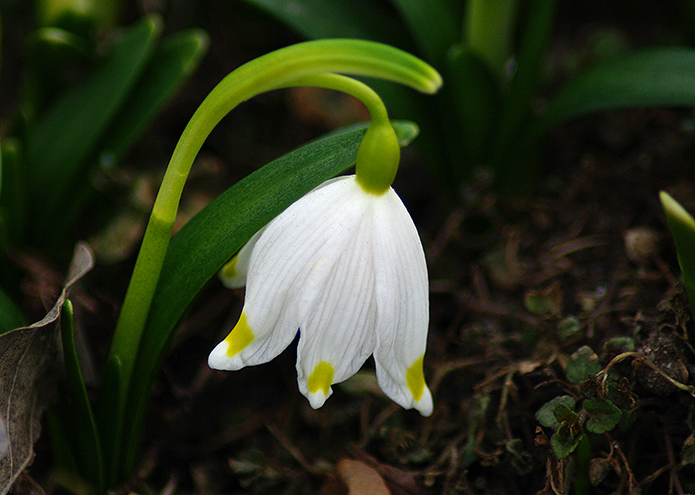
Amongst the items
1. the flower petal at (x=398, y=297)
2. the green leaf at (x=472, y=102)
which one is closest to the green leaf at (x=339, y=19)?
the green leaf at (x=472, y=102)

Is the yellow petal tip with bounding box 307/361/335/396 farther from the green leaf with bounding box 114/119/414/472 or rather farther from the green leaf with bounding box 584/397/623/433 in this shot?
the green leaf with bounding box 584/397/623/433

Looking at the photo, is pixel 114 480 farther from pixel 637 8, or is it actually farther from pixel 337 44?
pixel 637 8

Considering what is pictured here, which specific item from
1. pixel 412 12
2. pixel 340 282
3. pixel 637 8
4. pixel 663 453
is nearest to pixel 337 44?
pixel 340 282

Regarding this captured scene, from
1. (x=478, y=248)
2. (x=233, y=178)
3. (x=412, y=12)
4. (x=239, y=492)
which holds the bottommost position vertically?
(x=239, y=492)

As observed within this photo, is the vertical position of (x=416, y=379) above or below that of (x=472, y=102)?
below

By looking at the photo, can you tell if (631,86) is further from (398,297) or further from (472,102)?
(398,297)

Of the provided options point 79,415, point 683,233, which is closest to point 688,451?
point 683,233
